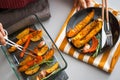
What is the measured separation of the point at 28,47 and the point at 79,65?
154 mm

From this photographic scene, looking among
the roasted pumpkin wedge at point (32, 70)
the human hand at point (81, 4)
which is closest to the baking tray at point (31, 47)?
the roasted pumpkin wedge at point (32, 70)

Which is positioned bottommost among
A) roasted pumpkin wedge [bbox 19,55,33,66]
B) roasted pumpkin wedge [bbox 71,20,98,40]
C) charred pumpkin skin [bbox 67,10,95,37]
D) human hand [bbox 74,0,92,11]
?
roasted pumpkin wedge [bbox 19,55,33,66]

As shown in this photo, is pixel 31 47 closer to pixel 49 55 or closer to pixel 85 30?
pixel 49 55

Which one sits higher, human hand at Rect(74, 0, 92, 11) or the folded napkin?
human hand at Rect(74, 0, 92, 11)

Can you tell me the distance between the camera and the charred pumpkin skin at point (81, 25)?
801 mm

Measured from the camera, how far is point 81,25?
2.65ft

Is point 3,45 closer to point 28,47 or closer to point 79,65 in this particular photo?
point 28,47

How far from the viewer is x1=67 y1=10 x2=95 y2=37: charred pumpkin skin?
801mm

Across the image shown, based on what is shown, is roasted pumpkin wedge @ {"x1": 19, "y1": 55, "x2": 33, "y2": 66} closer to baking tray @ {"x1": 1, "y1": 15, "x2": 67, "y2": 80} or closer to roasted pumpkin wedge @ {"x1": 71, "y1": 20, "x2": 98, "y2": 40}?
baking tray @ {"x1": 1, "y1": 15, "x2": 67, "y2": 80}

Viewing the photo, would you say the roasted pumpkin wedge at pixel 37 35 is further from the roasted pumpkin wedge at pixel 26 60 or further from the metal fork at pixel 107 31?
the metal fork at pixel 107 31

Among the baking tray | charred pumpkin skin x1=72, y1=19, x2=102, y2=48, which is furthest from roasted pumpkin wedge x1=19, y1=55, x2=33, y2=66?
charred pumpkin skin x1=72, y1=19, x2=102, y2=48

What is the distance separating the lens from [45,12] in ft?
2.76

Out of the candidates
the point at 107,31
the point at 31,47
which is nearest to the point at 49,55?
the point at 31,47

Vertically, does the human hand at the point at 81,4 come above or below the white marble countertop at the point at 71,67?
above
